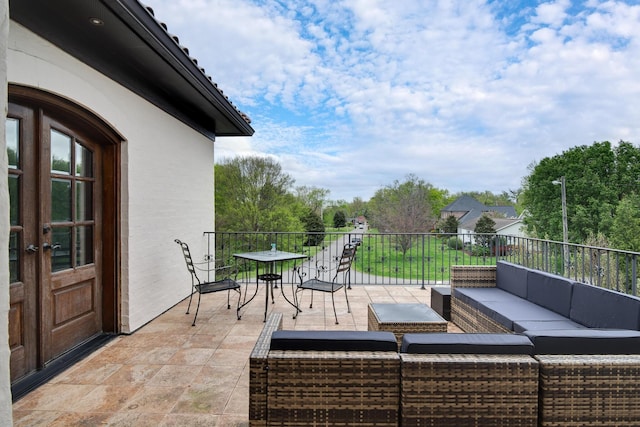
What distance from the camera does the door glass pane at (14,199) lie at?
91.7 inches

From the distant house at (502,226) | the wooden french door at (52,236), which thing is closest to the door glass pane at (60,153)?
the wooden french door at (52,236)

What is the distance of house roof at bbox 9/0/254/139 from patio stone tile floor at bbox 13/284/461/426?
247 cm

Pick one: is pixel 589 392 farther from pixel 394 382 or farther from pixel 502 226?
pixel 502 226

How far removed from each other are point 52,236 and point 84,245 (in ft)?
1.53

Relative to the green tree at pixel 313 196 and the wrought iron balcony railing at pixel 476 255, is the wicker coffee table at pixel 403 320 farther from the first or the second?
the green tree at pixel 313 196

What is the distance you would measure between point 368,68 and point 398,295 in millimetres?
5879

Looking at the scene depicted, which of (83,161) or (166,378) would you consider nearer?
(166,378)

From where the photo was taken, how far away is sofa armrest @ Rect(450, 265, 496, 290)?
376cm

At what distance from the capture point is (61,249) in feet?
9.20

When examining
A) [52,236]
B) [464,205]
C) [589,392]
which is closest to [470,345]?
[589,392]

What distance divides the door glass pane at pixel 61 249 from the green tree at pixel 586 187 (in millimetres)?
24478

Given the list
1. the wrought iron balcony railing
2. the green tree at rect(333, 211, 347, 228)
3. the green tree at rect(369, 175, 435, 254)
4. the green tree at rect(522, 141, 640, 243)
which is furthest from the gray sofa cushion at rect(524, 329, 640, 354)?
the green tree at rect(522, 141, 640, 243)

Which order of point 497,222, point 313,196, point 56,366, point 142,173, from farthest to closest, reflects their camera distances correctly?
point 497,222
point 313,196
point 142,173
point 56,366

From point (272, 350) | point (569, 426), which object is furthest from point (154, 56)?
point (569, 426)
